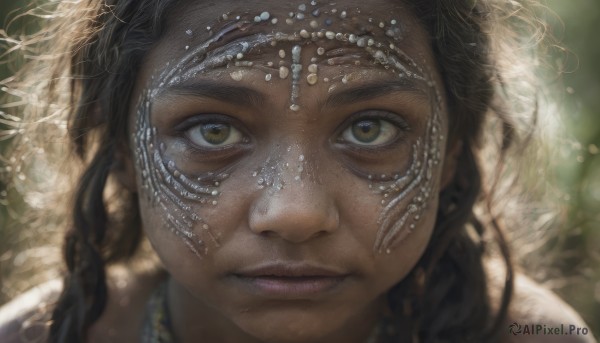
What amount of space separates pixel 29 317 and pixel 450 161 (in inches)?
54.8

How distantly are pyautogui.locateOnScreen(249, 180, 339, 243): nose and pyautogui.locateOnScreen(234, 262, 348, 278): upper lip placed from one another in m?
0.08

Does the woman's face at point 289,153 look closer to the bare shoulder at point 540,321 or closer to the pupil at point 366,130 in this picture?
the pupil at point 366,130

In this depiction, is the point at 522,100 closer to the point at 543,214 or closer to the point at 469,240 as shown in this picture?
the point at 469,240

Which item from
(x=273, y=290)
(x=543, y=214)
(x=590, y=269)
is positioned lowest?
(x=590, y=269)

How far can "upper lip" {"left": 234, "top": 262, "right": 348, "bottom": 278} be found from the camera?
68.1 inches

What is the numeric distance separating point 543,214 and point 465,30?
3.74 ft

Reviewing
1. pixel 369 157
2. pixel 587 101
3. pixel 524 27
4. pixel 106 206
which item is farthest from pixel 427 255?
pixel 587 101

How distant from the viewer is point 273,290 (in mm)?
1759

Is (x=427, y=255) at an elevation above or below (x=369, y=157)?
below

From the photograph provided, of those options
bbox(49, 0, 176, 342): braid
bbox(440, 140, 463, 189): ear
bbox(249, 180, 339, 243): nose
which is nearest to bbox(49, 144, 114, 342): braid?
bbox(49, 0, 176, 342): braid

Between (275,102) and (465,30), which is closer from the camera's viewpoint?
(275,102)

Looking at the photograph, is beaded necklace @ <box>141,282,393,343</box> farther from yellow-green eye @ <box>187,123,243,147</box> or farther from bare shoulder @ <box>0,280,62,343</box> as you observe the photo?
yellow-green eye @ <box>187,123,243,147</box>

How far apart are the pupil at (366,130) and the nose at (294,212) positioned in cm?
20

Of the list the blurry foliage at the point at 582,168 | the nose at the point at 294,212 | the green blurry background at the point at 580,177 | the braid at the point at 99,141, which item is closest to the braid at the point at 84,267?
the braid at the point at 99,141
